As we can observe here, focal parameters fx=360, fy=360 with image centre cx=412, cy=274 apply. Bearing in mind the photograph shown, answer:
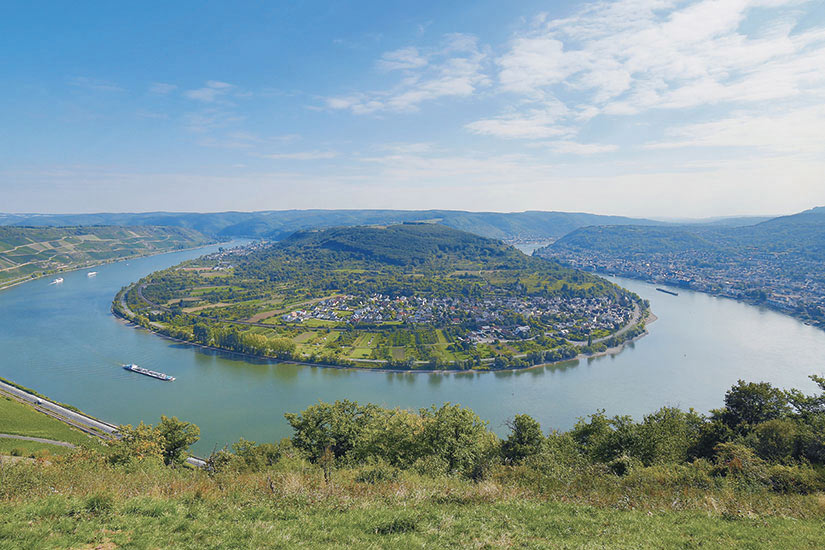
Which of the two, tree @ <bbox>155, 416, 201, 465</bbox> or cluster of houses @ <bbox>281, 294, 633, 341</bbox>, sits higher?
tree @ <bbox>155, 416, 201, 465</bbox>

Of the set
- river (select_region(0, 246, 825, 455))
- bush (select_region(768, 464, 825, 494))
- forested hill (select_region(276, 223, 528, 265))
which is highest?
forested hill (select_region(276, 223, 528, 265))

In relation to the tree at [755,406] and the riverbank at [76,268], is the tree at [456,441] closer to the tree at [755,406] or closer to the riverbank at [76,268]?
the tree at [755,406]

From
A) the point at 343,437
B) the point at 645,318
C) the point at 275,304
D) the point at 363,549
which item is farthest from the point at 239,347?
the point at 645,318

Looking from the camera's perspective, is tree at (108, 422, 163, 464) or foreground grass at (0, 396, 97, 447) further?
foreground grass at (0, 396, 97, 447)

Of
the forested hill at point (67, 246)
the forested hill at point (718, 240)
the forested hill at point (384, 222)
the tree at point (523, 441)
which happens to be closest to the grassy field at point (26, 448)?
the tree at point (523, 441)

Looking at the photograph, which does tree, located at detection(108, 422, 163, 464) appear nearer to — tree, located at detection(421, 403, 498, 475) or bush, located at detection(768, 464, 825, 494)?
tree, located at detection(421, 403, 498, 475)

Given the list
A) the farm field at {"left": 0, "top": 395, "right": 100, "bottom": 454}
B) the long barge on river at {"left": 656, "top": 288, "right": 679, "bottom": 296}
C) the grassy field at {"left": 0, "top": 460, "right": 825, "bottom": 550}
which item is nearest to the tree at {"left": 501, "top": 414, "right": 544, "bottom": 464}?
the grassy field at {"left": 0, "top": 460, "right": 825, "bottom": 550}

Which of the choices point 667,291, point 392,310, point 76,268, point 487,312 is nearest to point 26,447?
point 392,310
